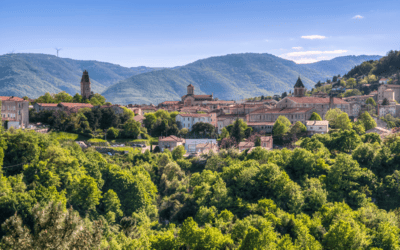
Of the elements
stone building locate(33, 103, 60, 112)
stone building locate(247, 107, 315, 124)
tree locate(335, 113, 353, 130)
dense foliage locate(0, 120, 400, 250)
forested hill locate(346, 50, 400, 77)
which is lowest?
dense foliage locate(0, 120, 400, 250)

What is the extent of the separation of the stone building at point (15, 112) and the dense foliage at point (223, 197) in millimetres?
20576

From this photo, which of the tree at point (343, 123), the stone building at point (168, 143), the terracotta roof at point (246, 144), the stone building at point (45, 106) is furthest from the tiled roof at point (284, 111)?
the stone building at point (45, 106)

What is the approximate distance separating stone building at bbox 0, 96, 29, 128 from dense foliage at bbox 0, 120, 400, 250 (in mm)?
20576

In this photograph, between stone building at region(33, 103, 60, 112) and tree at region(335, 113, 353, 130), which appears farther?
stone building at region(33, 103, 60, 112)

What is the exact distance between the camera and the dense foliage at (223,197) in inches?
1166

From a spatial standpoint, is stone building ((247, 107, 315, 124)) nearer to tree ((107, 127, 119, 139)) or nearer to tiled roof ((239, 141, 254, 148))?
tiled roof ((239, 141, 254, 148))

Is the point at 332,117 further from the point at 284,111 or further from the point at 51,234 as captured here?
the point at 51,234

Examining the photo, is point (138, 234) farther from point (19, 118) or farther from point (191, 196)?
point (19, 118)

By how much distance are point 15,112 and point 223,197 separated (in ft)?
158

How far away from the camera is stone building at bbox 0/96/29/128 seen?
67.8 meters

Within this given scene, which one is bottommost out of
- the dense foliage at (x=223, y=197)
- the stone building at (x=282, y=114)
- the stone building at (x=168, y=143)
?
the dense foliage at (x=223, y=197)

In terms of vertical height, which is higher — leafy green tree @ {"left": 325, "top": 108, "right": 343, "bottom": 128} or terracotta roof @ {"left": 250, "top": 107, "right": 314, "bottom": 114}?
terracotta roof @ {"left": 250, "top": 107, "right": 314, "bottom": 114}

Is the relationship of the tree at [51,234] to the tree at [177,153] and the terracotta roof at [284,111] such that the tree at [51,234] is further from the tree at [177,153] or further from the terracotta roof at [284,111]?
the terracotta roof at [284,111]

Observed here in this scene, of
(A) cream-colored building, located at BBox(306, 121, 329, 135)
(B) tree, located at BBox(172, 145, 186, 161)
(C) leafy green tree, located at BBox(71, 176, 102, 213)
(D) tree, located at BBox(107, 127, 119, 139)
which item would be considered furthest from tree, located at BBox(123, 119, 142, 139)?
(A) cream-colored building, located at BBox(306, 121, 329, 135)
